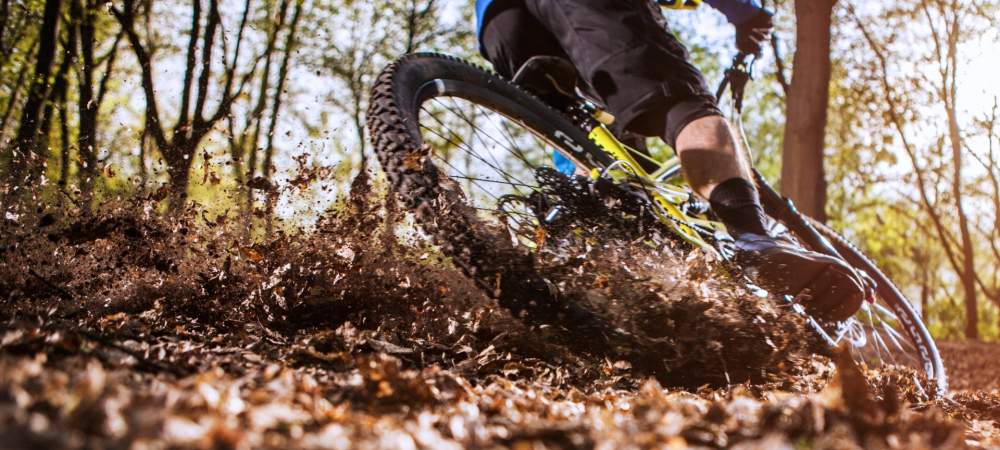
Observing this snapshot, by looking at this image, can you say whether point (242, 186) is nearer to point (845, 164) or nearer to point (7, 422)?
point (7, 422)

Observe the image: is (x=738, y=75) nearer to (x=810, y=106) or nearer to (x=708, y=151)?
(x=708, y=151)

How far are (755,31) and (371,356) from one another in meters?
2.98

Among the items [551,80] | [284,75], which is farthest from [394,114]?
[284,75]

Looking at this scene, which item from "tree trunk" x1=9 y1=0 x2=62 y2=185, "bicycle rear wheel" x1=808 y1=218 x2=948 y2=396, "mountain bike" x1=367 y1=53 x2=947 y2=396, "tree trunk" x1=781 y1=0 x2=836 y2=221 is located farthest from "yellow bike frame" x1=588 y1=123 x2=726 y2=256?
"tree trunk" x1=781 y1=0 x2=836 y2=221

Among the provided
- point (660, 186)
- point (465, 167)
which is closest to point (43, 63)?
point (465, 167)

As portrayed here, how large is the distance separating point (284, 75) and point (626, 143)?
9.08 metres

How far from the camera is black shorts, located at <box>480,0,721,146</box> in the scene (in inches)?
113

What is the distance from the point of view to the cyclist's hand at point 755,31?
145 inches

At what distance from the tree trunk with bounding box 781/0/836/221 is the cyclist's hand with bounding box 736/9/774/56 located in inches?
261

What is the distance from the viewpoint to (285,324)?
244 centimetres

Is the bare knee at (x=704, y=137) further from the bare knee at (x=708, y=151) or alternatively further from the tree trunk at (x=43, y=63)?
the tree trunk at (x=43, y=63)

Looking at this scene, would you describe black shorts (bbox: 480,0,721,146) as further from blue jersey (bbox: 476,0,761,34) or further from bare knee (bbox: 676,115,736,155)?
blue jersey (bbox: 476,0,761,34)

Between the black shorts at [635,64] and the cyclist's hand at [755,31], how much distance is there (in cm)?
89

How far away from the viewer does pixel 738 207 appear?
2.87 meters
